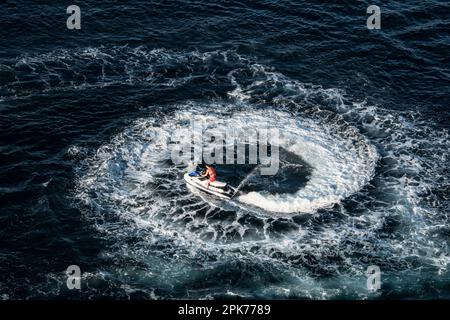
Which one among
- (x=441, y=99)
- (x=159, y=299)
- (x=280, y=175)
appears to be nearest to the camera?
(x=159, y=299)

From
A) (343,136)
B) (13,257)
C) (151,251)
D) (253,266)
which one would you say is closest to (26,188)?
(13,257)

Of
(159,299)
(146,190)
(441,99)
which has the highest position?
(441,99)

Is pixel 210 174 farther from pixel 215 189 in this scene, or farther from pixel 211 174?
pixel 215 189

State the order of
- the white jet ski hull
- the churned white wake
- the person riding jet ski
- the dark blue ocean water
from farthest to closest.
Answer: the churned white wake → the person riding jet ski → the white jet ski hull → the dark blue ocean water

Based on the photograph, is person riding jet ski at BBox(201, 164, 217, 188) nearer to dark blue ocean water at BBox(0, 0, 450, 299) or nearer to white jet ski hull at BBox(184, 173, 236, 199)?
white jet ski hull at BBox(184, 173, 236, 199)

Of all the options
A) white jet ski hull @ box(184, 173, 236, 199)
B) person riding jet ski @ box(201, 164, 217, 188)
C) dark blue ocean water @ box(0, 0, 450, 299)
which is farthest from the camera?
person riding jet ski @ box(201, 164, 217, 188)

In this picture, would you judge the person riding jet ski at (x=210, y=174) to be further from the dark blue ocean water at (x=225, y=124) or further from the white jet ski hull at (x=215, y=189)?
the dark blue ocean water at (x=225, y=124)

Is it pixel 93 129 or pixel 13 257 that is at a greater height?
pixel 93 129

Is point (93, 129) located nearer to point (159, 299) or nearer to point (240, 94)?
point (240, 94)

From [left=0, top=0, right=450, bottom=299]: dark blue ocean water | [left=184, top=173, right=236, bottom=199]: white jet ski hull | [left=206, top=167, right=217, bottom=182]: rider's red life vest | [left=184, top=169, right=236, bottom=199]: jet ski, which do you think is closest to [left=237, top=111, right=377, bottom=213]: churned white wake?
[left=0, top=0, right=450, bottom=299]: dark blue ocean water
